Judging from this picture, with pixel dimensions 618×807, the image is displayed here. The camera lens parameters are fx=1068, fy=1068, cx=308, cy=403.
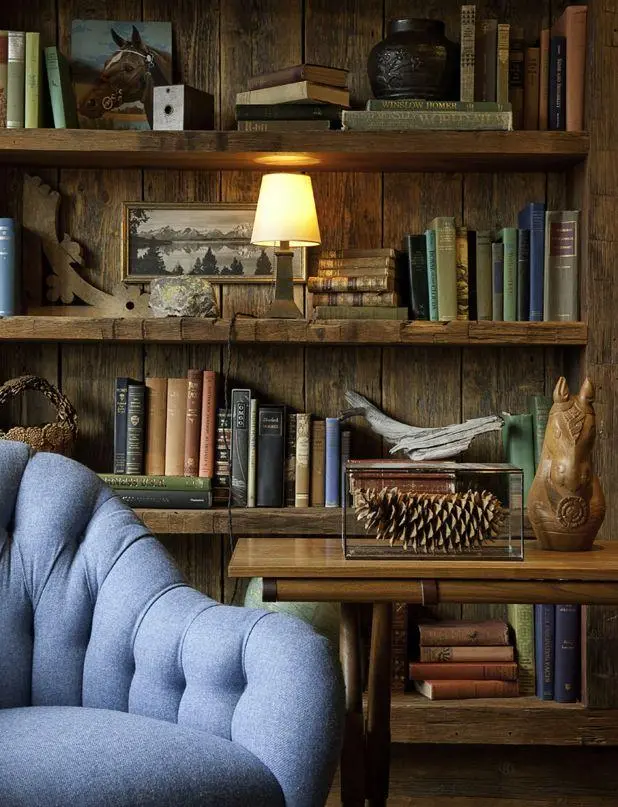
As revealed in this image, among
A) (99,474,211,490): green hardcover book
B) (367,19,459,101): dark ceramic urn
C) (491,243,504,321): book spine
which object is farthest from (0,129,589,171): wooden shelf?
(99,474,211,490): green hardcover book

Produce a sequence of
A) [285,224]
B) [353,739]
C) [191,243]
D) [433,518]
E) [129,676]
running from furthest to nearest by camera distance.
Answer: [191,243]
[285,224]
[433,518]
[353,739]
[129,676]

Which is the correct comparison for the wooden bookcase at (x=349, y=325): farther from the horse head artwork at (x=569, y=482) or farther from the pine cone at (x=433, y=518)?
the pine cone at (x=433, y=518)

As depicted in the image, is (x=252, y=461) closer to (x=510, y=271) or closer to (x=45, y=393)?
(x=45, y=393)

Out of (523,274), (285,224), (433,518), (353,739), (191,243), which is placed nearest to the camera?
(353,739)

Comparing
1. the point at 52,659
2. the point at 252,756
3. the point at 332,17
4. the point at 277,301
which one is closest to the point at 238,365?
the point at 277,301

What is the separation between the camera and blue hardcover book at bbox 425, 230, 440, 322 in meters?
2.60

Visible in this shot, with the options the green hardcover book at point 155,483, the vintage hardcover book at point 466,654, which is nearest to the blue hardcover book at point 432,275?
the green hardcover book at point 155,483

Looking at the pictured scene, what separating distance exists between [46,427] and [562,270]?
130 centimetres

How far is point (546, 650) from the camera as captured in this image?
2.59 metres

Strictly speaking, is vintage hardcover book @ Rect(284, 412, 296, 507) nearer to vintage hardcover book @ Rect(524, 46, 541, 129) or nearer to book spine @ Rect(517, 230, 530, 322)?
book spine @ Rect(517, 230, 530, 322)

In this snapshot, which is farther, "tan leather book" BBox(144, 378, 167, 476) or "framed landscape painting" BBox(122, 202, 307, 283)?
"framed landscape painting" BBox(122, 202, 307, 283)

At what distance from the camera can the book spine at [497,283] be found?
8.58 feet

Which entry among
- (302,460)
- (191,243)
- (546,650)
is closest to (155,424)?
(302,460)

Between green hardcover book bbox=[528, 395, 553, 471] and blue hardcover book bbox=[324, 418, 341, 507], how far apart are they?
19.0 inches
